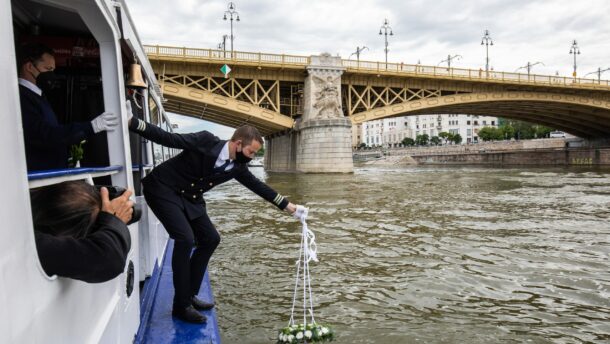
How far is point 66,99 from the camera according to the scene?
13.4 feet

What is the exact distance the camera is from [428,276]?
6152 mm

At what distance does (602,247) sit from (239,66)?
28.8 metres

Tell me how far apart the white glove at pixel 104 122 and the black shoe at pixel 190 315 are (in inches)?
59.9

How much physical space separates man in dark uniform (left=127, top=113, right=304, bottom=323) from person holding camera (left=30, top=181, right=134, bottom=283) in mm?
1466

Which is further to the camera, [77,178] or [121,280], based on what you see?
[121,280]

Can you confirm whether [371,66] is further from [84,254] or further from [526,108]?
[84,254]

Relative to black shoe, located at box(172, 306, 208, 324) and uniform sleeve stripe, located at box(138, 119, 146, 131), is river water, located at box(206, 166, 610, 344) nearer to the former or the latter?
black shoe, located at box(172, 306, 208, 324)

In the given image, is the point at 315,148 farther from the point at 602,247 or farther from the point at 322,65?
the point at 602,247

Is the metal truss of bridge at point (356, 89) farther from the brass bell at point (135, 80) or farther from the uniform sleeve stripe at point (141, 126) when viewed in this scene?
the uniform sleeve stripe at point (141, 126)

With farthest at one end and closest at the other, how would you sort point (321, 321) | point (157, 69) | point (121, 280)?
point (157, 69) → point (321, 321) → point (121, 280)

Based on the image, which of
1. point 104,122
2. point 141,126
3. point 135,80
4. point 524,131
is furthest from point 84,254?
point 524,131

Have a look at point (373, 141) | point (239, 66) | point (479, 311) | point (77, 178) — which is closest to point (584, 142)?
point (239, 66)

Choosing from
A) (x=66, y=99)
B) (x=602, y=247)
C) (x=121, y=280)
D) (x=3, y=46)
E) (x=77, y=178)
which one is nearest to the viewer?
(x=3, y=46)

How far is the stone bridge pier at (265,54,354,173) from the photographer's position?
35.4 metres
